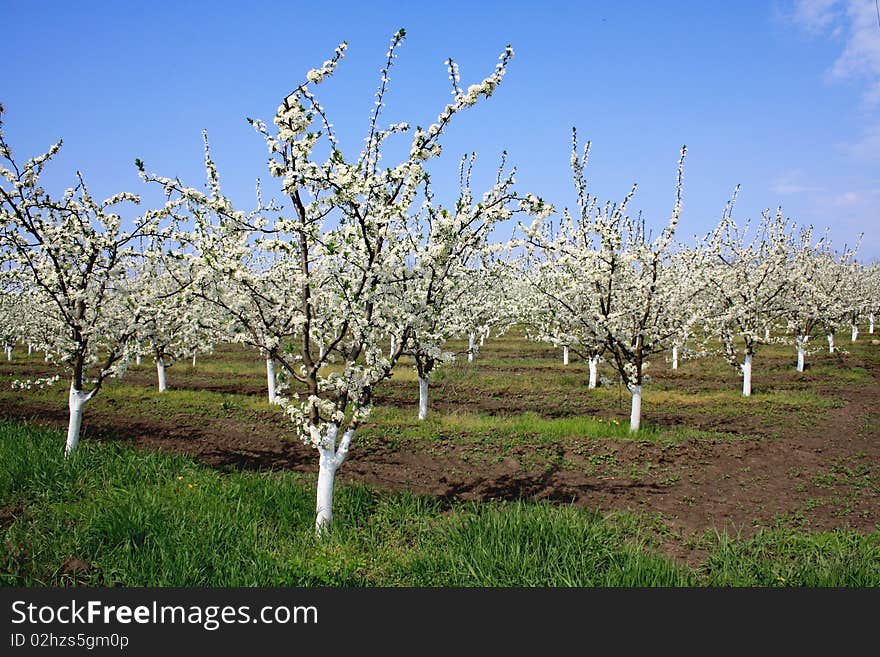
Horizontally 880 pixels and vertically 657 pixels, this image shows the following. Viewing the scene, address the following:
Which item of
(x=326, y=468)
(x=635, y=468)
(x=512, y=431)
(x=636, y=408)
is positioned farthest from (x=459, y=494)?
(x=636, y=408)

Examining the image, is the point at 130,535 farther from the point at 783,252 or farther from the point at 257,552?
the point at 783,252

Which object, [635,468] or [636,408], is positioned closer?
[635,468]

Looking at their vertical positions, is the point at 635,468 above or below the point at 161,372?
below

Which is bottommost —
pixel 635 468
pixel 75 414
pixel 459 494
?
pixel 459 494

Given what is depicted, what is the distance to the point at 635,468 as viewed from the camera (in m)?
10.7

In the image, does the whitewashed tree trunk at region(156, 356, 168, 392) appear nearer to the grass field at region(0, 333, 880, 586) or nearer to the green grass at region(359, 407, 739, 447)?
the grass field at region(0, 333, 880, 586)

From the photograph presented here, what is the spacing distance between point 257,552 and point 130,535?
152 centimetres

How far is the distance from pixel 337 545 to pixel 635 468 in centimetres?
680

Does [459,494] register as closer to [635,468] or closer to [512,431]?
[635,468]

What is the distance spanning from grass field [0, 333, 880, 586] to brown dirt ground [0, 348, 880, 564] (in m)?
0.06

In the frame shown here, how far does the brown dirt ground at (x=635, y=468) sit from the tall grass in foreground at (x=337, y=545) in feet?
2.57

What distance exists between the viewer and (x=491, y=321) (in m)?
15.0

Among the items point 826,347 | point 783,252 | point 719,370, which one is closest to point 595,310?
point 783,252

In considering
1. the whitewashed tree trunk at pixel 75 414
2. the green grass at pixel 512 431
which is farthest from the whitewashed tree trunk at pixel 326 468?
the whitewashed tree trunk at pixel 75 414
